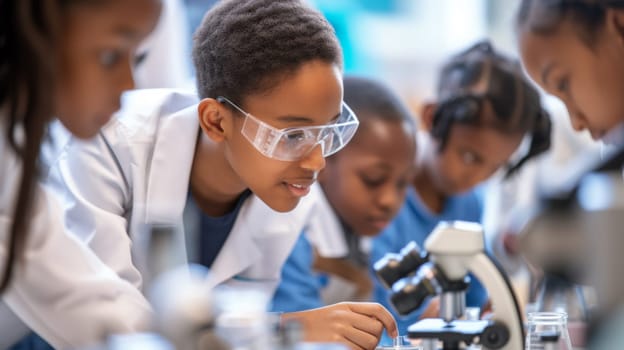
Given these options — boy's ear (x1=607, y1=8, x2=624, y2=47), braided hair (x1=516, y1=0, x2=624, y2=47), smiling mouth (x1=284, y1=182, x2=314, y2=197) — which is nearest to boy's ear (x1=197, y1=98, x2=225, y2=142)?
smiling mouth (x1=284, y1=182, x2=314, y2=197)

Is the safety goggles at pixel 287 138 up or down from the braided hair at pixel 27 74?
down

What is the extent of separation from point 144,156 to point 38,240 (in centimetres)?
44

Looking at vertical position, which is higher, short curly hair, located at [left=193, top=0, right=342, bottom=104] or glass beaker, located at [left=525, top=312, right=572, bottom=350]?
short curly hair, located at [left=193, top=0, right=342, bottom=104]

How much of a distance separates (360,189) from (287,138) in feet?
2.22

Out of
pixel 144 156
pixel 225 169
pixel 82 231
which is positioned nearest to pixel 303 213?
pixel 225 169

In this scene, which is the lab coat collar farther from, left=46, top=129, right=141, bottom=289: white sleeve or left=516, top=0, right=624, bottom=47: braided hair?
left=516, top=0, right=624, bottom=47: braided hair

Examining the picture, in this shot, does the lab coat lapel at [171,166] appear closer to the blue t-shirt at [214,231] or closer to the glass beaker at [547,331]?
the blue t-shirt at [214,231]

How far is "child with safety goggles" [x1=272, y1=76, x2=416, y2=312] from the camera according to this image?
1.98m

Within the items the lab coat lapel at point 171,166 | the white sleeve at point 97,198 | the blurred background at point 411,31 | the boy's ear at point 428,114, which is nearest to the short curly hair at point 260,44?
the lab coat lapel at point 171,166

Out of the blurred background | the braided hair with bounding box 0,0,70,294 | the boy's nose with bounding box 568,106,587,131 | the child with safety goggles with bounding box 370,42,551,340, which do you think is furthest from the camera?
the blurred background

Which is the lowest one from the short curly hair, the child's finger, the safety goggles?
the child's finger

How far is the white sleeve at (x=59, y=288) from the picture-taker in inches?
43.3

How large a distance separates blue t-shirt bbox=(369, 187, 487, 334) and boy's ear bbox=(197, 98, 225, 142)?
24.5 inches

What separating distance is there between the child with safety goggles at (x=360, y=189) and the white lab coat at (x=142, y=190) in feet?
0.81
